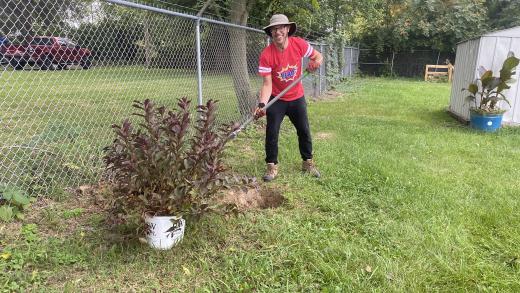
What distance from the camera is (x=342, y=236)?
2.96 meters

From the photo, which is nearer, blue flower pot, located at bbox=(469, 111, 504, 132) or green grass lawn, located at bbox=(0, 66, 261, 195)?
green grass lawn, located at bbox=(0, 66, 261, 195)

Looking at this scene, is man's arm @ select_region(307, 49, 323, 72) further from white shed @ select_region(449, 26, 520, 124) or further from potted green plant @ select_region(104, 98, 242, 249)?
white shed @ select_region(449, 26, 520, 124)

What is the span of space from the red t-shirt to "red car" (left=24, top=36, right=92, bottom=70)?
176cm

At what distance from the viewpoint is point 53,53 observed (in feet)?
10.7

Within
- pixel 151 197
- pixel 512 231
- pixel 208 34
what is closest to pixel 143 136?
pixel 151 197

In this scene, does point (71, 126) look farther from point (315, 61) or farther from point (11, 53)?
point (315, 61)

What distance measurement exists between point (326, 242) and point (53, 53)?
2.75 m

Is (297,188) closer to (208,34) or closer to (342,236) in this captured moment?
(342,236)

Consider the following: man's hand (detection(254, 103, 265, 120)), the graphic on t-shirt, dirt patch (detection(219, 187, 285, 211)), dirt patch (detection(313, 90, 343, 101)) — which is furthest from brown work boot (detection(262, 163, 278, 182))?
dirt patch (detection(313, 90, 343, 101))

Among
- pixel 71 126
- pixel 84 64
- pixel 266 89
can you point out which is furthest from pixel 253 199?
pixel 71 126

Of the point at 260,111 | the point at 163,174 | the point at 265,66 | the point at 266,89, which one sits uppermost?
the point at 265,66

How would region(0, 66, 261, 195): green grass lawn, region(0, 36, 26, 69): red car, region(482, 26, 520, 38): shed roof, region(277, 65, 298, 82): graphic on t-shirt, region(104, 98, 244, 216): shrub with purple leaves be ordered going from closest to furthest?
region(104, 98, 244, 216): shrub with purple leaves < region(0, 36, 26, 69): red car < region(0, 66, 261, 195): green grass lawn < region(277, 65, 298, 82): graphic on t-shirt < region(482, 26, 520, 38): shed roof

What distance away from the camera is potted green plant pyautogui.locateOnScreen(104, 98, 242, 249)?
2580mm

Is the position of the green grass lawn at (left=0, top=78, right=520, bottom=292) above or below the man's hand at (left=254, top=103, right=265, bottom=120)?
below
